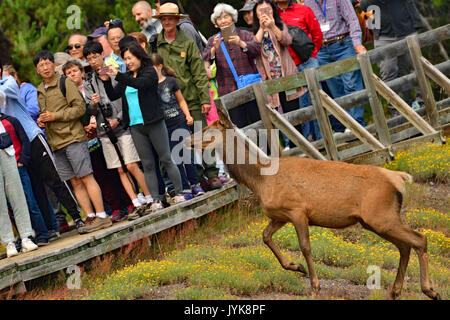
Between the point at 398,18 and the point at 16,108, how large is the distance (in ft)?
21.6

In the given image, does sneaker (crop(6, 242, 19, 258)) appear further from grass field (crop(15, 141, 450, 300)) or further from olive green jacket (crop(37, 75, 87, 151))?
olive green jacket (crop(37, 75, 87, 151))

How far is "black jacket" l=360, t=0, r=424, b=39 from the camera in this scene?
12.6 m

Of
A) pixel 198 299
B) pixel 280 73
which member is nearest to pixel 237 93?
pixel 280 73

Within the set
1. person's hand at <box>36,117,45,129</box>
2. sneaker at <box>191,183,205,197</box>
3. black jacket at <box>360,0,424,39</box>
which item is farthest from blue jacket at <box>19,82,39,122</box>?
black jacket at <box>360,0,424,39</box>

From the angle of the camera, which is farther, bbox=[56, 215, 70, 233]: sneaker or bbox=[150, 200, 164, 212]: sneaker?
bbox=[56, 215, 70, 233]: sneaker

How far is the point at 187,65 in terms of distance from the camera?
1038 centimetres

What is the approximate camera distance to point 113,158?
977 cm

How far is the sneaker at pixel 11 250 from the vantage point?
8914 mm

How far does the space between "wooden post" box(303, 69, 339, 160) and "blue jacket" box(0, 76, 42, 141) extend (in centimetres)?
376

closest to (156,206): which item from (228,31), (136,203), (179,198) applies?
(136,203)

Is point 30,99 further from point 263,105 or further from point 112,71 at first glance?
point 263,105

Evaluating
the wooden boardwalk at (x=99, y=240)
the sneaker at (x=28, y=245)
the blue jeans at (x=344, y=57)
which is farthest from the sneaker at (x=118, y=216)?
the blue jeans at (x=344, y=57)

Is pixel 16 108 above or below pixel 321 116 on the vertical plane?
above

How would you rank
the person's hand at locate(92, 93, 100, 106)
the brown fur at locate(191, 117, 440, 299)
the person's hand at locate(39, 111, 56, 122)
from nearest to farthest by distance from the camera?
the brown fur at locate(191, 117, 440, 299) < the person's hand at locate(39, 111, 56, 122) < the person's hand at locate(92, 93, 100, 106)
